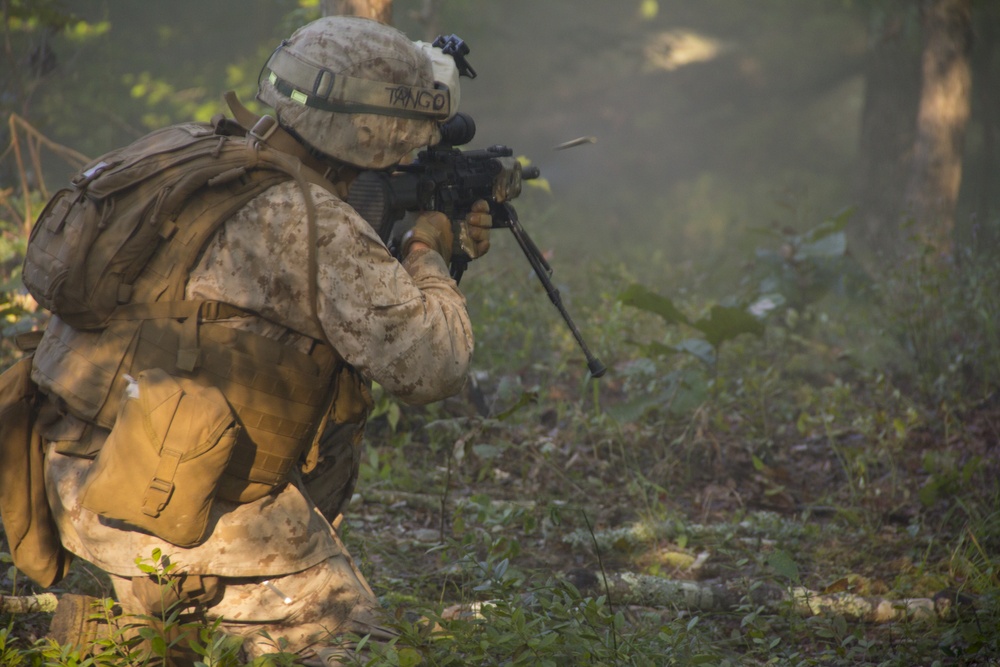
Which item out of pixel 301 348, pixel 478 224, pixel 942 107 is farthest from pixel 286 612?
pixel 942 107

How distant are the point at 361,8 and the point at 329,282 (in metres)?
2.36

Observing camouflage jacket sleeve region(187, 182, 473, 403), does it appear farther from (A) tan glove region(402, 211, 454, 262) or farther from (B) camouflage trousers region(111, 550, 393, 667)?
(B) camouflage trousers region(111, 550, 393, 667)

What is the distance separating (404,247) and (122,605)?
121cm

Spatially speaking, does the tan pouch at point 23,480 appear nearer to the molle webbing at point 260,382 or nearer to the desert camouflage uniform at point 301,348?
the desert camouflage uniform at point 301,348

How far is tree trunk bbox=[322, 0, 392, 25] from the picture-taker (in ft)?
13.4

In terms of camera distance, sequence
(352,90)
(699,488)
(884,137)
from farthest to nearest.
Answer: (884,137)
(699,488)
(352,90)

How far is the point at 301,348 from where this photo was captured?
7.54 ft

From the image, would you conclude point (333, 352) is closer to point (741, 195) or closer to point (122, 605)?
point (122, 605)

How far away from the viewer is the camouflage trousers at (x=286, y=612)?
7.52 ft

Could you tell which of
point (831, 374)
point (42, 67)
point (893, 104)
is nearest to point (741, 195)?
point (893, 104)

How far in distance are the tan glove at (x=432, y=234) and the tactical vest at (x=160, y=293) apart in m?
0.36

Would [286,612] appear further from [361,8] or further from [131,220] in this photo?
[361,8]

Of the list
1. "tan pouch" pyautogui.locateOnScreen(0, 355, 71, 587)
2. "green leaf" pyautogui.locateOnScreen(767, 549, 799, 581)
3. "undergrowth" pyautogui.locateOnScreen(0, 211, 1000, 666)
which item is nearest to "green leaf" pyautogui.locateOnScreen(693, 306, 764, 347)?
"undergrowth" pyautogui.locateOnScreen(0, 211, 1000, 666)

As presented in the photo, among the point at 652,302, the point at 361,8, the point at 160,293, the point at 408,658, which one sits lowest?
the point at 652,302
